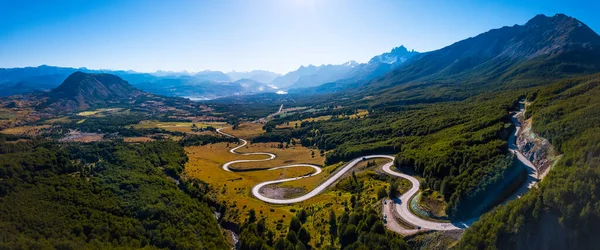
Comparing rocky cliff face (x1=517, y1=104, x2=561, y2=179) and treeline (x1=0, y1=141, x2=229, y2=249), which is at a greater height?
rocky cliff face (x1=517, y1=104, x2=561, y2=179)

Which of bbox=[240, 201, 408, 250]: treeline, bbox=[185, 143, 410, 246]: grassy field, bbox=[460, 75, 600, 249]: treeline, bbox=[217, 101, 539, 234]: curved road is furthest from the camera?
bbox=[185, 143, 410, 246]: grassy field

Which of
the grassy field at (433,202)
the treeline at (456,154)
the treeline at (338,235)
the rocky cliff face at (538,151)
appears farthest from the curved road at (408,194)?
the treeline at (338,235)

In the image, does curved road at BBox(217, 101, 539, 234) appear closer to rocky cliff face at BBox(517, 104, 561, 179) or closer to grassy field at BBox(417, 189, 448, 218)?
rocky cliff face at BBox(517, 104, 561, 179)

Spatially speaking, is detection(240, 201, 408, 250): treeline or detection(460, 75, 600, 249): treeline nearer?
detection(460, 75, 600, 249): treeline

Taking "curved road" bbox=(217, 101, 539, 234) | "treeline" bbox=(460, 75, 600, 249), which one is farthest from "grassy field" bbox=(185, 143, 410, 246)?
"treeline" bbox=(460, 75, 600, 249)

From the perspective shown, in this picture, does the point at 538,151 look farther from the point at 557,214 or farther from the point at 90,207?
the point at 90,207

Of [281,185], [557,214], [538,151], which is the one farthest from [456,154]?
[281,185]
